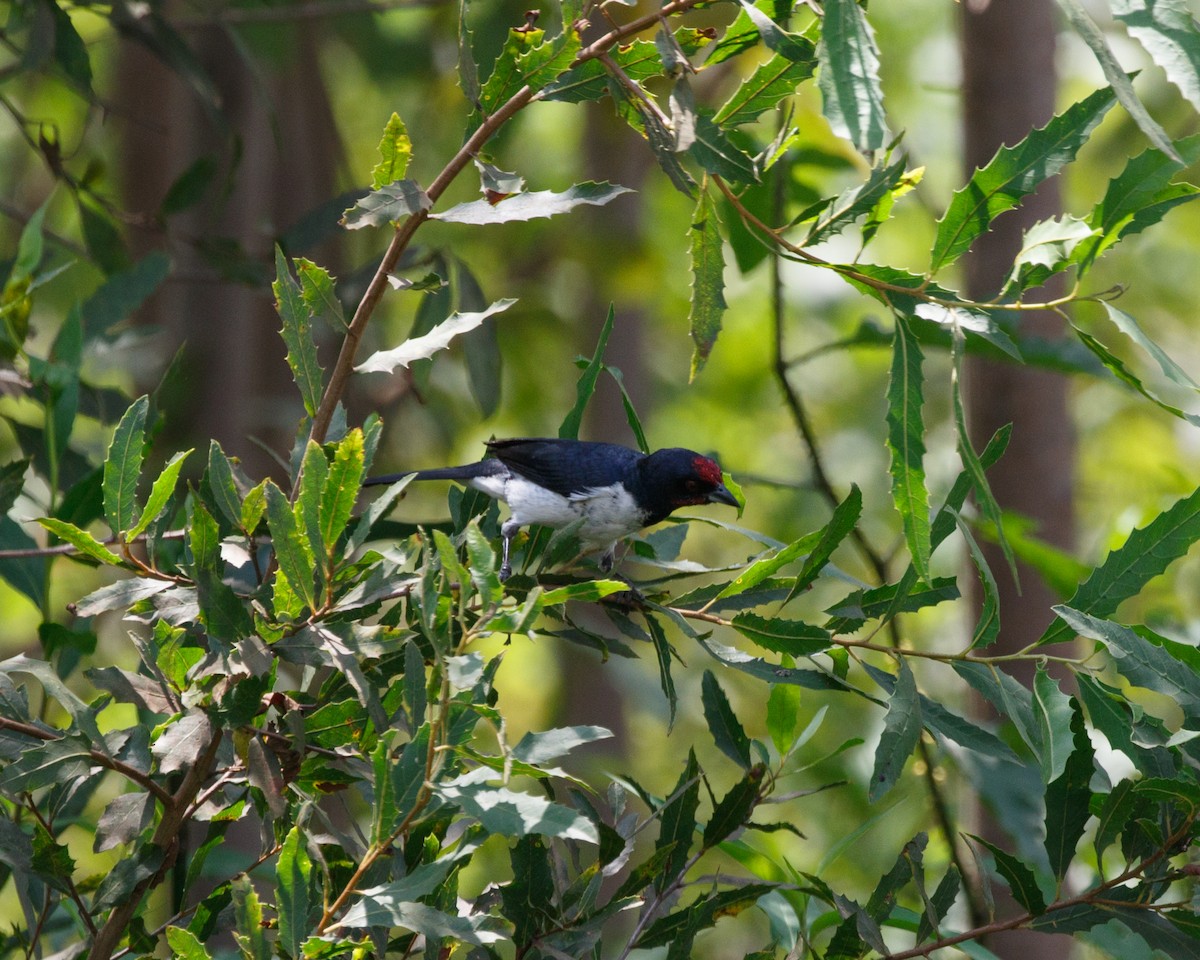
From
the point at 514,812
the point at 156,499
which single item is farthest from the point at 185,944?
the point at 156,499

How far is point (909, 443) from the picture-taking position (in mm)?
1355

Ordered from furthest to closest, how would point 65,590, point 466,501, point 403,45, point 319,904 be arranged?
point 65,590 → point 403,45 → point 466,501 → point 319,904

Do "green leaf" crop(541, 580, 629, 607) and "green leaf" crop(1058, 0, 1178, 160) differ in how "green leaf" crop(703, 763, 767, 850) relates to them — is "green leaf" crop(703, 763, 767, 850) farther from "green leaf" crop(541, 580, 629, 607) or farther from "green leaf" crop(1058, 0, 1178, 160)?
"green leaf" crop(1058, 0, 1178, 160)

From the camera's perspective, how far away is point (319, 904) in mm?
1355

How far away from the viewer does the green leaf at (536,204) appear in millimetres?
1361

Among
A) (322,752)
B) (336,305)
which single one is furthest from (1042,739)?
(336,305)

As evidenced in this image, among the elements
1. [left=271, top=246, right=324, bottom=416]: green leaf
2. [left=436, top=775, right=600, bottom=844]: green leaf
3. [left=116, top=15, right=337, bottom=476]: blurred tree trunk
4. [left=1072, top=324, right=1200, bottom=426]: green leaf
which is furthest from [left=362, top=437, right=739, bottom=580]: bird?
[left=436, top=775, right=600, bottom=844]: green leaf

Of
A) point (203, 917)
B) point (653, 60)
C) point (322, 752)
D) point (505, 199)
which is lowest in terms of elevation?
point (203, 917)

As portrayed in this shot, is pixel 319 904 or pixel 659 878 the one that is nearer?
pixel 319 904

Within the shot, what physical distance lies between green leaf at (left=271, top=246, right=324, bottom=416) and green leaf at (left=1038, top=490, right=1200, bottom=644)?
94 cm

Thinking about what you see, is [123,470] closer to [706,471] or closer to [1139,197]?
[1139,197]

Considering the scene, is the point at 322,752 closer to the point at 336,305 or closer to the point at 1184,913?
the point at 336,305

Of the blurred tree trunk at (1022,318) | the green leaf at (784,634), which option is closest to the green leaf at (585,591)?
the green leaf at (784,634)

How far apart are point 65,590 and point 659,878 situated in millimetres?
5087
